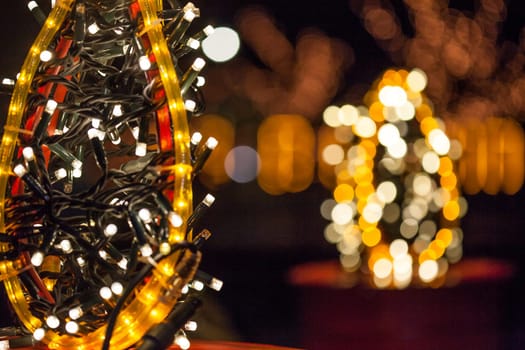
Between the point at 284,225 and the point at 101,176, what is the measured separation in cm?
921

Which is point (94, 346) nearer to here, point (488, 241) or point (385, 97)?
point (385, 97)

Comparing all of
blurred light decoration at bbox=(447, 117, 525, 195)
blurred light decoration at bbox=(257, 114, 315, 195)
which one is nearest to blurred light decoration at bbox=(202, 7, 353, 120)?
blurred light decoration at bbox=(447, 117, 525, 195)

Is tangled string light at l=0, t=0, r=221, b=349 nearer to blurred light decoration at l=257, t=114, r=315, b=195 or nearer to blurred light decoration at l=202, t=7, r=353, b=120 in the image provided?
blurred light decoration at l=202, t=7, r=353, b=120

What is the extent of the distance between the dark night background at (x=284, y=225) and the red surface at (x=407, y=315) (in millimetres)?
517

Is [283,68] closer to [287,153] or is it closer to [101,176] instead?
[287,153]

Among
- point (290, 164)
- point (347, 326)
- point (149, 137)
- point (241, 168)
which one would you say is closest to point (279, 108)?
point (290, 164)

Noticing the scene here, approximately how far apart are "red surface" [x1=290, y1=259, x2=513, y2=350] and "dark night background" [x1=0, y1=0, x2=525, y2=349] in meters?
0.52

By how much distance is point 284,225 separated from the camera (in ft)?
34.9

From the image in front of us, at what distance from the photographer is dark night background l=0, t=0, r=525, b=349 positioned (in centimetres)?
527

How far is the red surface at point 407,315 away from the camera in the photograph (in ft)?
13.3

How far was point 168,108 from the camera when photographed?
4.58 ft

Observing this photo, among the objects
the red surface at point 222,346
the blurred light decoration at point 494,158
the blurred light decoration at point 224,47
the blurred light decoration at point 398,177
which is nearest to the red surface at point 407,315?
the blurred light decoration at point 398,177

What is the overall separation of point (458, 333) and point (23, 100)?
2988 mm

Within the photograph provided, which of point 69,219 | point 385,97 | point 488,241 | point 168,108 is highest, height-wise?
point 168,108
